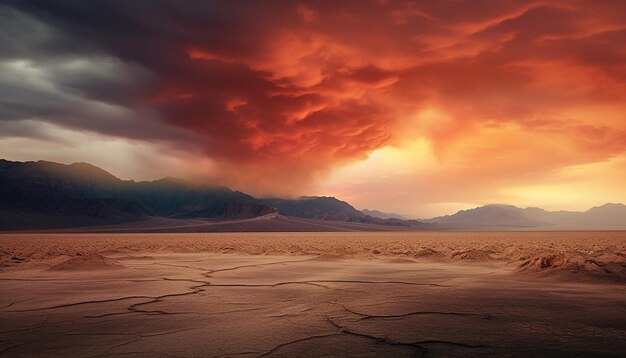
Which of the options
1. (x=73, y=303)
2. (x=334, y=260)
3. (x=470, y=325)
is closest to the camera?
(x=470, y=325)

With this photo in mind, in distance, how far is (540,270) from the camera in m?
11.7

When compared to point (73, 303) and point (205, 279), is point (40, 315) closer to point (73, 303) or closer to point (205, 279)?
point (73, 303)

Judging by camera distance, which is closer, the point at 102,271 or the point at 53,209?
the point at 102,271

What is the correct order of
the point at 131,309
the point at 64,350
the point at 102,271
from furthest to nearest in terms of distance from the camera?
the point at 102,271
the point at 131,309
the point at 64,350

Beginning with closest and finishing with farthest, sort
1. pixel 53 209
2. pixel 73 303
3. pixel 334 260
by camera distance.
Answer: pixel 73 303
pixel 334 260
pixel 53 209

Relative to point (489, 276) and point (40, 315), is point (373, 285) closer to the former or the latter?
point (489, 276)

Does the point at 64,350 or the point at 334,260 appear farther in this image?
the point at 334,260

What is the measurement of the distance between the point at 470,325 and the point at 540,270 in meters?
7.38

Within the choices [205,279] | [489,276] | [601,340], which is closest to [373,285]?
[489,276]

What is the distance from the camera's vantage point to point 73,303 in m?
7.89

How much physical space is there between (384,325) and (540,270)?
8.07m

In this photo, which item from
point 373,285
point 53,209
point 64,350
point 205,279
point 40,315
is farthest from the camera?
point 53,209

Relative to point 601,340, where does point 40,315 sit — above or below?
below

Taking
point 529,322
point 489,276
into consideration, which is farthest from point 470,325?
point 489,276
